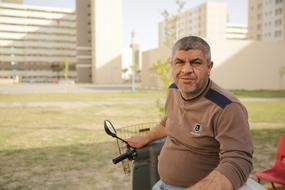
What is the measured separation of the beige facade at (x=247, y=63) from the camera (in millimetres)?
37406

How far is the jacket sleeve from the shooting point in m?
1.58

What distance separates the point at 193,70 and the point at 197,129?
35 centimetres

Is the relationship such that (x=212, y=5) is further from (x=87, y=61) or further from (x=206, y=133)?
(x=206, y=133)

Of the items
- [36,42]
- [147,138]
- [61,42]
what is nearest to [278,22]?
[61,42]

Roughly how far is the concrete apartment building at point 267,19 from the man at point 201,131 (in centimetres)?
7903

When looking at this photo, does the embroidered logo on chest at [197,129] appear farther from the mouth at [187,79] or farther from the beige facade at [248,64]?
the beige facade at [248,64]

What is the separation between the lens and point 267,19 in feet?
263

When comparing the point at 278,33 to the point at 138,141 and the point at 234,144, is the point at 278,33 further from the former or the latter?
the point at 234,144

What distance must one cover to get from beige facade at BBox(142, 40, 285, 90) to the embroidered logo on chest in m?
35.9

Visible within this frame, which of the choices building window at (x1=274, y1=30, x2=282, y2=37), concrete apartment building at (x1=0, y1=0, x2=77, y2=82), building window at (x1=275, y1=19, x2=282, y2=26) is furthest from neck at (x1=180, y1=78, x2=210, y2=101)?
concrete apartment building at (x1=0, y1=0, x2=77, y2=82)

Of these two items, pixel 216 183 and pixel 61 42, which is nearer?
pixel 216 183

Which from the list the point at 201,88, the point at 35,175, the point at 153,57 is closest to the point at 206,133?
the point at 201,88

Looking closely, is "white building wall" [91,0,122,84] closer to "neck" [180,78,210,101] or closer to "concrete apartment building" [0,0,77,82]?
"concrete apartment building" [0,0,77,82]

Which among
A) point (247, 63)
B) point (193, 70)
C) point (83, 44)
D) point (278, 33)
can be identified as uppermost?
point (278, 33)
